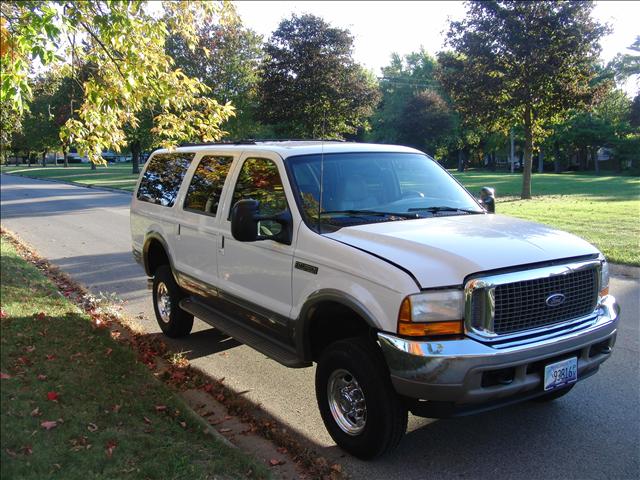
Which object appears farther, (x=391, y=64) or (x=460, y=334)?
(x=391, y=64)

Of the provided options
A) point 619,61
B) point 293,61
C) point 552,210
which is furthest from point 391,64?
point 552,210

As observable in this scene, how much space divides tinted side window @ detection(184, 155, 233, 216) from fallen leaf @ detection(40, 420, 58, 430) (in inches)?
90.5

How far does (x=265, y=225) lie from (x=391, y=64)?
77658 mm

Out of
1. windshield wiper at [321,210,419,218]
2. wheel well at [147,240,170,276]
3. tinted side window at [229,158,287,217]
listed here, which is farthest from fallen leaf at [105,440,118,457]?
wheel well at [147,240,170,276]

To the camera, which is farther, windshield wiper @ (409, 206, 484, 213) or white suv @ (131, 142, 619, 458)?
windshield wiper @ (409, 206, 484, 213)

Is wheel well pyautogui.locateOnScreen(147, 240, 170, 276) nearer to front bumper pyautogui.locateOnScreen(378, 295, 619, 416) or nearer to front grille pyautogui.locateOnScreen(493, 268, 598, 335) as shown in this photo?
front bumper pyautogui.locateOnScreen(378, 295, 619, 416)

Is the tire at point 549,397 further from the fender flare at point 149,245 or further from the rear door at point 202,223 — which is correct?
the fender flare at point 149,245

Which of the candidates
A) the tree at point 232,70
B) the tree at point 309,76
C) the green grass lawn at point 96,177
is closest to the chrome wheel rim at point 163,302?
the tree at point 309,76

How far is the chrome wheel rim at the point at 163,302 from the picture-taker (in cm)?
658

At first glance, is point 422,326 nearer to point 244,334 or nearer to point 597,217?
point 244,334

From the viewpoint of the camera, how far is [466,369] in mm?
3340

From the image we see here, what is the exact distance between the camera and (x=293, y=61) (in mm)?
26500

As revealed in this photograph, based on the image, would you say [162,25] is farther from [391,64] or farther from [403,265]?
[391,64]

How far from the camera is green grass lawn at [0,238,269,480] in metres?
3.42
